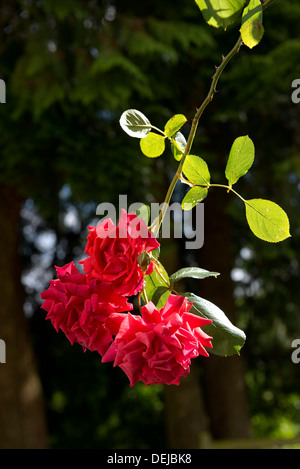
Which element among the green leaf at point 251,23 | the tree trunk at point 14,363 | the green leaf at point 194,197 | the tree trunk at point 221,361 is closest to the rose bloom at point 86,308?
the green leaf at point 194,197

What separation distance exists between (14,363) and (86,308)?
3.67 metres

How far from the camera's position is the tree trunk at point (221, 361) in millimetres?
4211

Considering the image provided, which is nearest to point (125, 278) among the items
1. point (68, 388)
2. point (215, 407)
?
point (215, 407)

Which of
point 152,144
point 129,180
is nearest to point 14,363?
point 129,180

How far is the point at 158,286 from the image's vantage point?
410 mm

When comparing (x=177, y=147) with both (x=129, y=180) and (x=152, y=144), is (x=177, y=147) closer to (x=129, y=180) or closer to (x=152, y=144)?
(x=152, y=144)

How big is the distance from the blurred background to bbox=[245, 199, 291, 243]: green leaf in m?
2.43

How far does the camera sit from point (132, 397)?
5777mm

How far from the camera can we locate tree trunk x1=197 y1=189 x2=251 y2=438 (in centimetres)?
421

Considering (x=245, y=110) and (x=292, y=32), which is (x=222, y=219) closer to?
(x=245, y=110)

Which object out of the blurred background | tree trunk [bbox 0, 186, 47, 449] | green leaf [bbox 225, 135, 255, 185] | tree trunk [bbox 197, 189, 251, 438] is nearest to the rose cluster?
green leaf [bbox 225, 135, 255, 185]

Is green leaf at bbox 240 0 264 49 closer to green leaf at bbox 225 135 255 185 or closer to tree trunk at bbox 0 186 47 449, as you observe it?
green leaf at bbox 225 135 255 185

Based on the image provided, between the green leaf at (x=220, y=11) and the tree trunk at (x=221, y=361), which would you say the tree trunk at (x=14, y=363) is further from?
the green leaf at (x=220, y=11)

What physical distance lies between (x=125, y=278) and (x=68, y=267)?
Result: 0.05 meters
